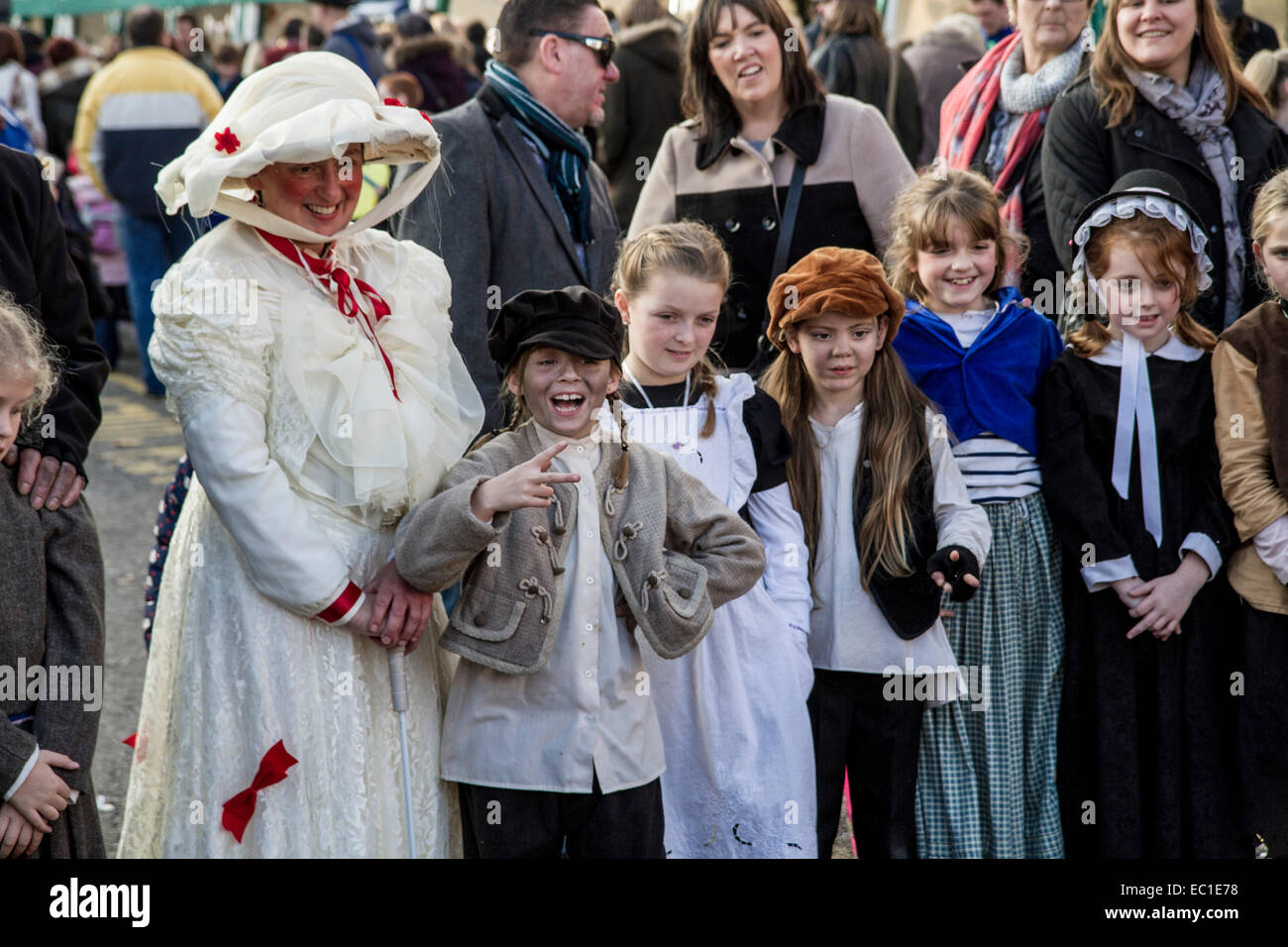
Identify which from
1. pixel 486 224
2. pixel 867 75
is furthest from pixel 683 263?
pixel 867 75

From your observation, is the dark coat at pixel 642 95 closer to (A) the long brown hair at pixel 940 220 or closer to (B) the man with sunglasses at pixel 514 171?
(B) the man with sunglasses at pixel 514 171

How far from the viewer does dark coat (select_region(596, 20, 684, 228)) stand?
6551mm

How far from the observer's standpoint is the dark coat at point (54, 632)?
2674 mm

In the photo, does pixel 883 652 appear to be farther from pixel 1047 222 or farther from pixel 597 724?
pixel 1047 222

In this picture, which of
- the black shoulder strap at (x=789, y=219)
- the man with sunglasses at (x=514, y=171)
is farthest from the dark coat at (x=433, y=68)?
the black shoulder strap at (x=789, y=219)

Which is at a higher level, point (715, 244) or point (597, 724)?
point (715, 244)

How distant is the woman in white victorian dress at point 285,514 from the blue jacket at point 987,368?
50.6 inches

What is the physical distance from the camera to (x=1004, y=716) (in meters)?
3.50

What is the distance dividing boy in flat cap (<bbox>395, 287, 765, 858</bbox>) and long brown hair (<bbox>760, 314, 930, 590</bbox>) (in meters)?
0.44

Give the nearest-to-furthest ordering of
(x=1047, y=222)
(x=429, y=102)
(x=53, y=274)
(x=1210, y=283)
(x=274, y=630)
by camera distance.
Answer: (x=274, y=630) → (x=53, y=274) → (x=1210, y=283) → (x=1047, y=222) → (x=429, y=102)

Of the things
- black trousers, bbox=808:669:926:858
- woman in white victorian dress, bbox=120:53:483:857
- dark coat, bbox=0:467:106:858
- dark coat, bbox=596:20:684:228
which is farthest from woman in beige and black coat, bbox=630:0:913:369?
dark coat, bbox=596:20:684:228

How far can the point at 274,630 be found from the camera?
286 cm
